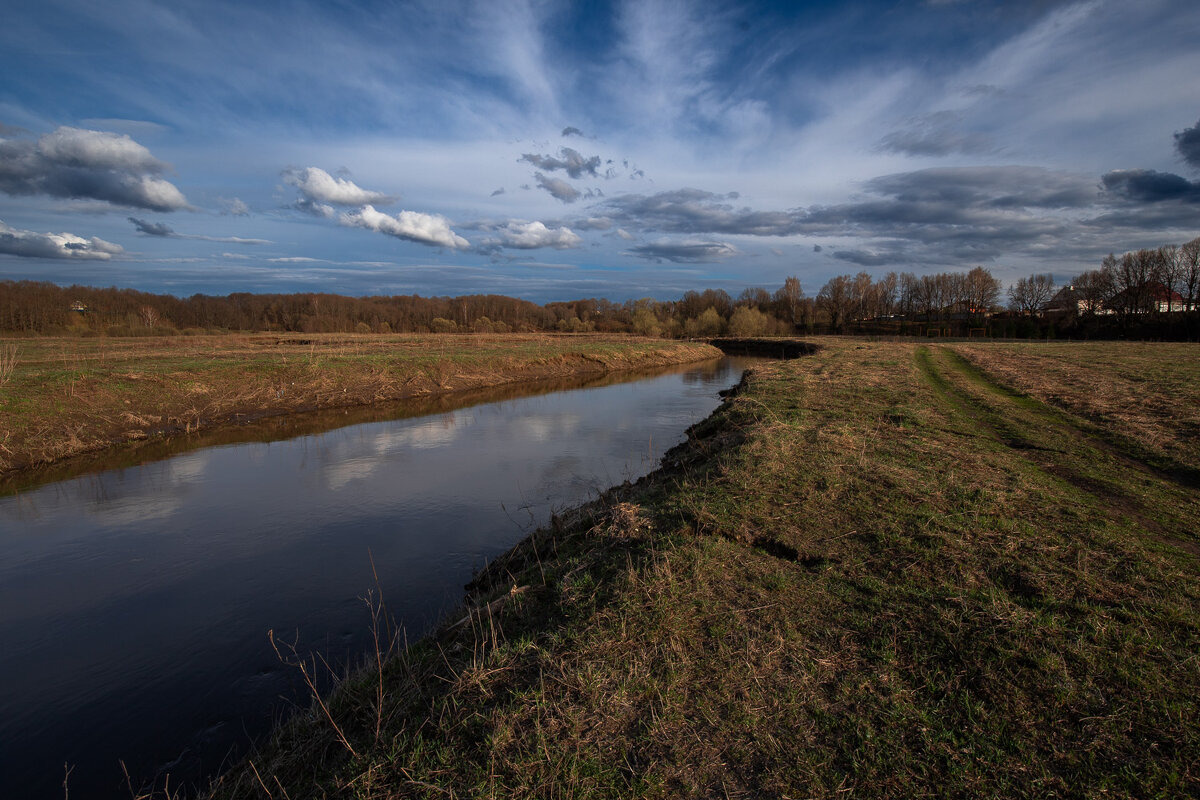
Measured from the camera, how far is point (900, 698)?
334 centimetres

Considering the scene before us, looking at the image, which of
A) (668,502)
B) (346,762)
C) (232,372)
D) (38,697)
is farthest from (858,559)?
(232,372)

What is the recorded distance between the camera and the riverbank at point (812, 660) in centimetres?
291

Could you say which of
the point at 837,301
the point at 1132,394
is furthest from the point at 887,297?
the point at 1132,394

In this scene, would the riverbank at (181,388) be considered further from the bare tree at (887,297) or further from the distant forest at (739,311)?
the bare tree at (887,297)

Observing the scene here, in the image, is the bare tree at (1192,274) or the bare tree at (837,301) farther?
the bare tree at (837,301)

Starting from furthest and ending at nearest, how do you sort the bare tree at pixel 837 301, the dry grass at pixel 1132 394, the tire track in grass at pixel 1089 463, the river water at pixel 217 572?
1. the bare tree at pixel 837 301
2. the dry grass at pixel 1132 394
3. the tire track in grass at pixel 1089 463
4. the river water at pixel 217 572

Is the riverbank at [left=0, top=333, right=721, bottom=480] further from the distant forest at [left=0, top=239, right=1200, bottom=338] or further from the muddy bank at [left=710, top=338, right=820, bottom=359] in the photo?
the distant forest at [left=0, top=239, right=1200, bottom=338]

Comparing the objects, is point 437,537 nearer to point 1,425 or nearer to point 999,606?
point 999,606

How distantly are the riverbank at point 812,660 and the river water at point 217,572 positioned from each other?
57.8 inches

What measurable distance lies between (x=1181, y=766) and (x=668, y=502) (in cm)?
469

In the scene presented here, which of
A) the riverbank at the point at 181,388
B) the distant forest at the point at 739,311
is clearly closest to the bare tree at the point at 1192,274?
the distant forest at the point at 739,311

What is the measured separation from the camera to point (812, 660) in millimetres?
3701

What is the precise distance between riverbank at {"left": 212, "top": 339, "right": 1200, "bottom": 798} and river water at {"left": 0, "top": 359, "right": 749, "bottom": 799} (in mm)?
1469

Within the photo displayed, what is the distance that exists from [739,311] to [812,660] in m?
94.5
